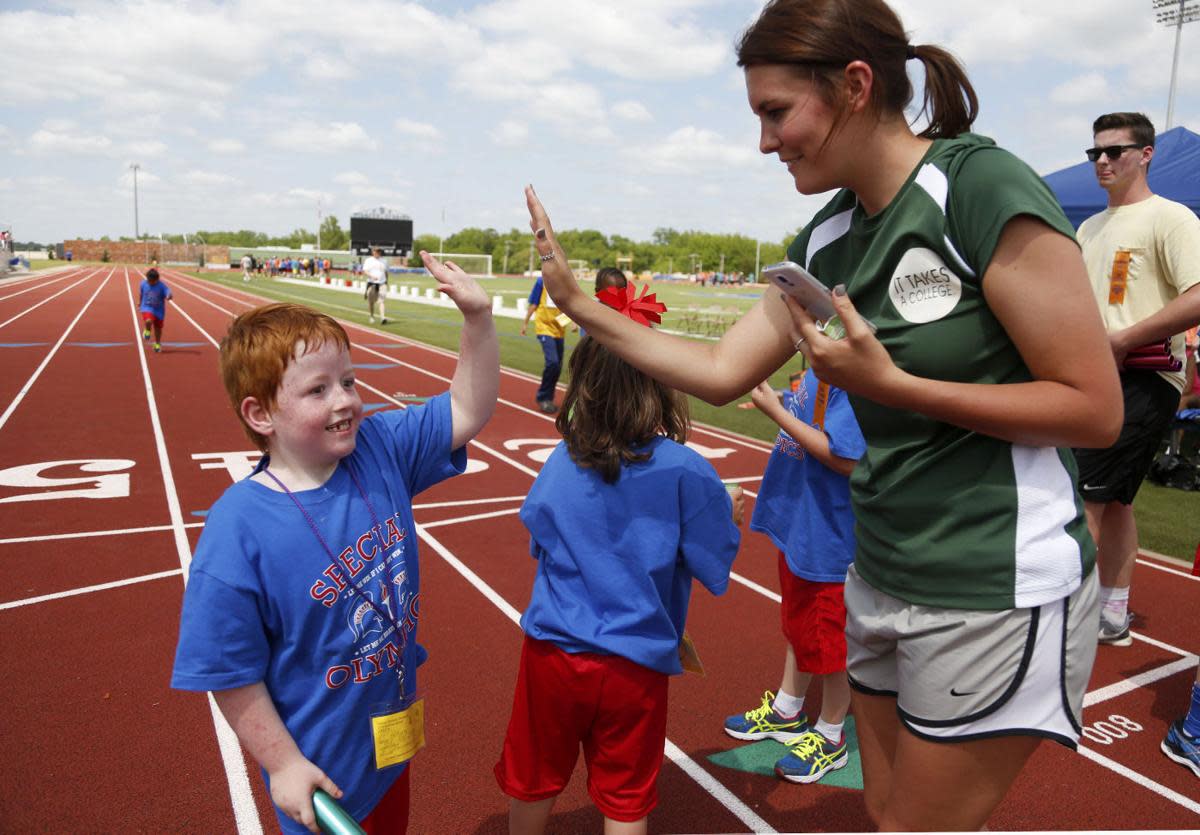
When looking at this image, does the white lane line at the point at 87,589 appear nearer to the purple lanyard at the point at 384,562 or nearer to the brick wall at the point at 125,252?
the purple lanyard at the point at 384,562

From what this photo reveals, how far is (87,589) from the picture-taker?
4.96 metres

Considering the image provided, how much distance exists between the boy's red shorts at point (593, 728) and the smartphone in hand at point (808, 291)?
1149 millimetres

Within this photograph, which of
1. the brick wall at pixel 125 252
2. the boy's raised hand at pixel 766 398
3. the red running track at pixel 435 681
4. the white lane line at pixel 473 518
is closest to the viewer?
the boy's raised hand at pixel 766 398

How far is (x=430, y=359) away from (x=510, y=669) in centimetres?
1338

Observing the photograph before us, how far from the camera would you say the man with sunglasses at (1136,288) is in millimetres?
3713

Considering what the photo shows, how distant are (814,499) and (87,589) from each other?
4.35 metres

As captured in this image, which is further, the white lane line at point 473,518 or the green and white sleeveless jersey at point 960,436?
the white lane line at point 473,518

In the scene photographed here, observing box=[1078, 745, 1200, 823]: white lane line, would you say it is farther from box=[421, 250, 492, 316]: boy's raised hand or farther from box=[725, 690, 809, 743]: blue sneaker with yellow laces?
box=[421, 250, 492, 316]: boy's raised hand

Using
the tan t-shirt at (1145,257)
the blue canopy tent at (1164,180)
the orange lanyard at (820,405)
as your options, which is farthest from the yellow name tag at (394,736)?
the blue canopy tent at (1164,180)

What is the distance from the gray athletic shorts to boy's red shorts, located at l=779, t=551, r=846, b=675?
160 cm

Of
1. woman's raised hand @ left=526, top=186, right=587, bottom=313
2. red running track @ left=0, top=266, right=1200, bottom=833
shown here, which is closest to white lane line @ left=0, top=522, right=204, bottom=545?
red running track @ left=0, top=266, right=1200, bottom=833

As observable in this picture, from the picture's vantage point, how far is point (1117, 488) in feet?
14.0

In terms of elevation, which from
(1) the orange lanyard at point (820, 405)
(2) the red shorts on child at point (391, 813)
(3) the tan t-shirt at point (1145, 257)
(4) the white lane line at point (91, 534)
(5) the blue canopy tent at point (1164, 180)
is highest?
(5) the blue canopy tent at point (1164, 180)

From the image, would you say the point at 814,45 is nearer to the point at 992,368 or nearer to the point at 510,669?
the point at 992,368
